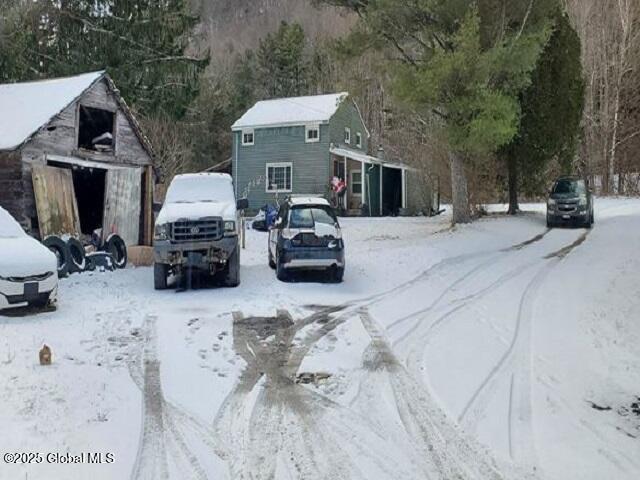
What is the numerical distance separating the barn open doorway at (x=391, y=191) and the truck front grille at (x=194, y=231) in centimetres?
2314

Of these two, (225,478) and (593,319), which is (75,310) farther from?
(593,319)

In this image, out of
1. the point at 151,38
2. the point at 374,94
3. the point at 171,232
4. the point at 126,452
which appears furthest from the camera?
the point at 374,94

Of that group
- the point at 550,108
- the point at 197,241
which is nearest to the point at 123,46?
the point at 550,108

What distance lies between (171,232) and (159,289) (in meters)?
1.21

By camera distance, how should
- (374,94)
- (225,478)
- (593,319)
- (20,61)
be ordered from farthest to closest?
(374,94) → (20,61) → (593,319) → (225,478)

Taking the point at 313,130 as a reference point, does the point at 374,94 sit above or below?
above

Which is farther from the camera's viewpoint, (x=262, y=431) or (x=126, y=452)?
(x=262, y=431)

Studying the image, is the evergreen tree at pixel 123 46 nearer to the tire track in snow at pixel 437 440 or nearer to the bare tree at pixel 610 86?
the bare tree at pixel 610 86

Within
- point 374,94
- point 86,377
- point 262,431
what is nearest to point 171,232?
point 86,377

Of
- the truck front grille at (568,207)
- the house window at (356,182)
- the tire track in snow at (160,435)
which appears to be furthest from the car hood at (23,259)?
the house window at (356,182)

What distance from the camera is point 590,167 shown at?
3566cm

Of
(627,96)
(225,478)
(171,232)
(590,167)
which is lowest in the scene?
(225,478)

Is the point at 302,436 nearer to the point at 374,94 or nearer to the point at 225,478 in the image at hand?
the point at 225,478

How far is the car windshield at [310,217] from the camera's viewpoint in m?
12.1
